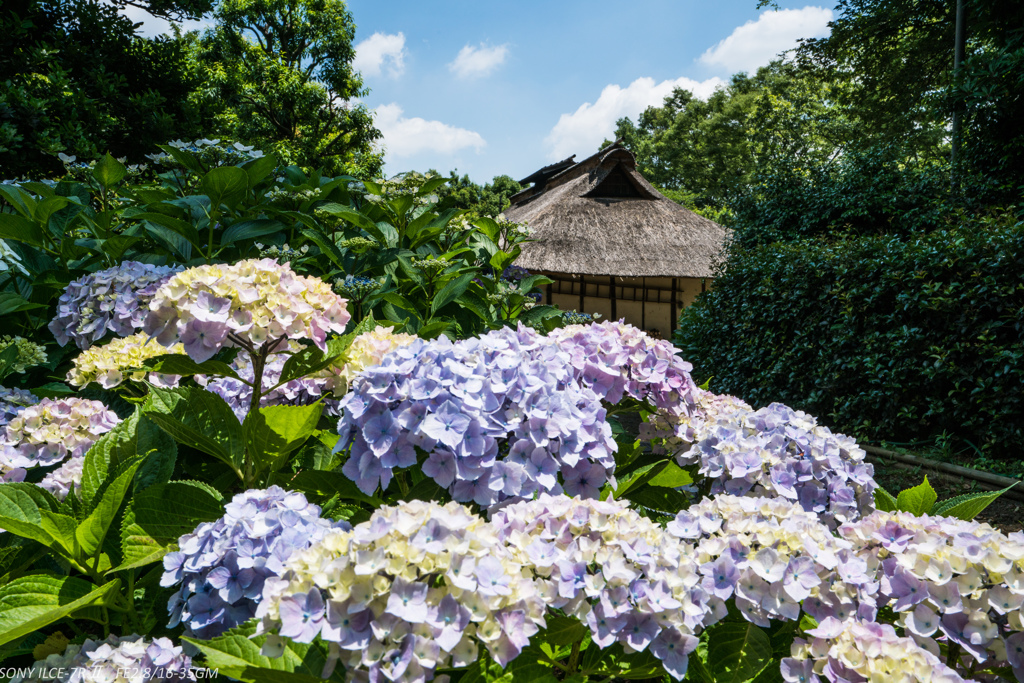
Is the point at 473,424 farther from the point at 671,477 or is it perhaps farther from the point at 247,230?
the point at 247,230

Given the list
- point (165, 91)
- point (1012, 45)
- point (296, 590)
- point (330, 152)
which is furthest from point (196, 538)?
point (330, 152)

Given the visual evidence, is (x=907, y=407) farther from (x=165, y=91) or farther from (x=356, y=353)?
(x=165, y=91)

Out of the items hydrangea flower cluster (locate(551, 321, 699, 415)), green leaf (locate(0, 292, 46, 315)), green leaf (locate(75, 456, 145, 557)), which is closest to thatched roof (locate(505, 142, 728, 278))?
green leaf (locate(0, 292, 46, 315))

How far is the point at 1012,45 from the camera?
350 inches

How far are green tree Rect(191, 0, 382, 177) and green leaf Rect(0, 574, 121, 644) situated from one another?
15.0 m

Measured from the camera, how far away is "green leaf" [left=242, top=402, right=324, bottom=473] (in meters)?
1.18

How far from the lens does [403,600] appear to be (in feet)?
2.54

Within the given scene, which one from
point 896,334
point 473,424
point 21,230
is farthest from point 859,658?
point 896,334

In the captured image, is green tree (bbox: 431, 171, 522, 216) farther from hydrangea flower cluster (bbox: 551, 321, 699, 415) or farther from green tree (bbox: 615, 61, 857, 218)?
hydrangea flower cluster (bbox: 551, 321, 699, 415)

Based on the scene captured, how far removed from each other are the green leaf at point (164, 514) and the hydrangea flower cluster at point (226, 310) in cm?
27

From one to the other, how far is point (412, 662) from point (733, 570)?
553 mm

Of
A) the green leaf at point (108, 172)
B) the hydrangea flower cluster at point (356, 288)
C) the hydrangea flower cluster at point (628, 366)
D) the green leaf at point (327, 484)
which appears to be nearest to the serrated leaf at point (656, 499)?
the hydrangea flower cluster at point (628, 366)

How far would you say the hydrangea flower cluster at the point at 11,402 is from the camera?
1581 mm

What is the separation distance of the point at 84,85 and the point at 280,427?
9565 millimetres
